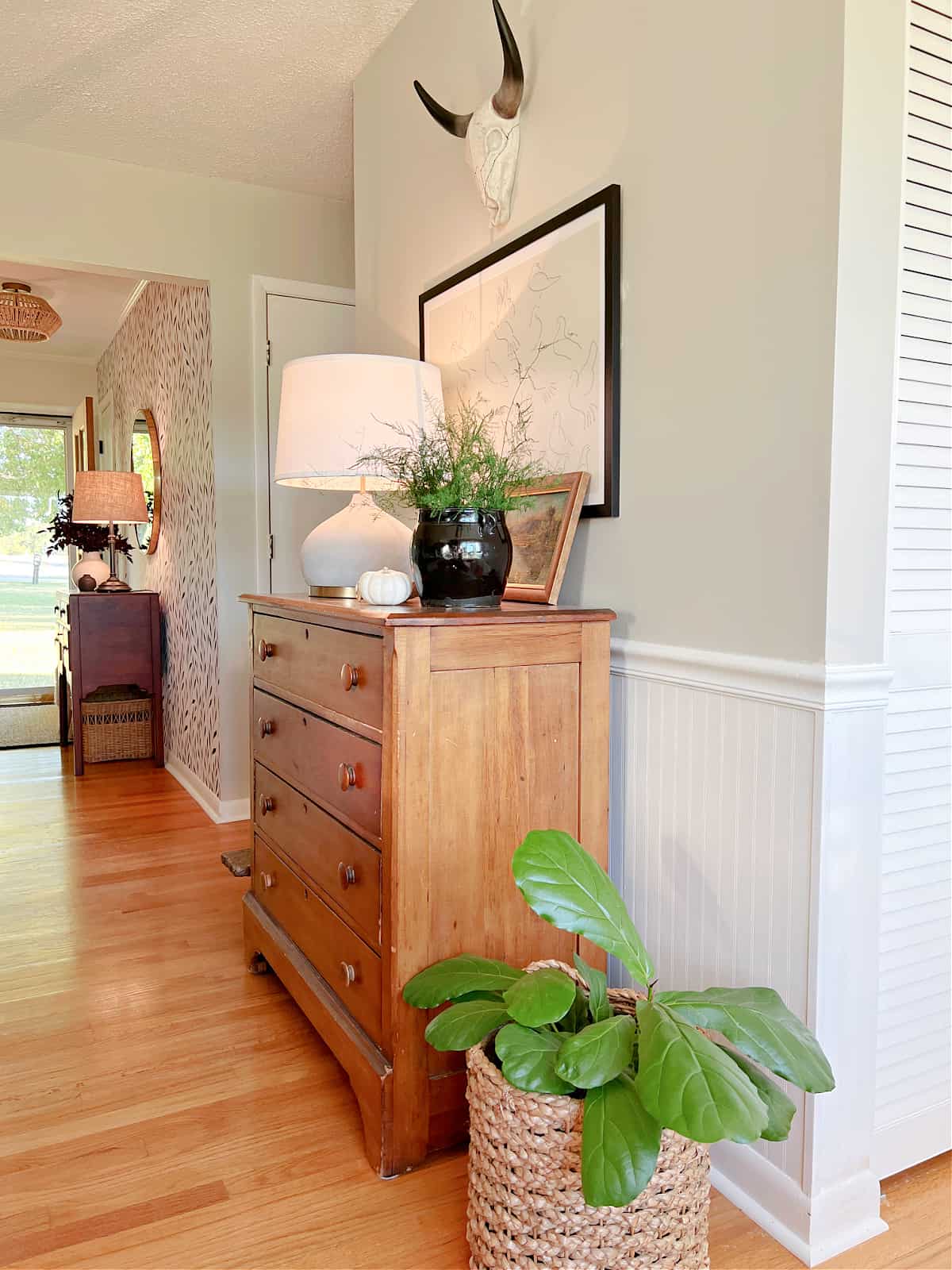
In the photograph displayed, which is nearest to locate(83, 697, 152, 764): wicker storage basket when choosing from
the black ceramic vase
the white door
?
the white door

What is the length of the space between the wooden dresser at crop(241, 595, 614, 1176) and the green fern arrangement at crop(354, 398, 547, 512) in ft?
0.71

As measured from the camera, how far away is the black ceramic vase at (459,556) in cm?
163

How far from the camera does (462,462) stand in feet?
5.43

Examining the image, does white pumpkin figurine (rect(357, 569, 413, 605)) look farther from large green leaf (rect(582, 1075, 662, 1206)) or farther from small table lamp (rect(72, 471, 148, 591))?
small table lamp (rect(72, 471, 148, 591))

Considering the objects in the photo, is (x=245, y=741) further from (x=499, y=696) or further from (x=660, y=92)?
(x=660, y=92)

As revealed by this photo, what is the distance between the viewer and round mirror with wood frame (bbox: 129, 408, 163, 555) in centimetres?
487

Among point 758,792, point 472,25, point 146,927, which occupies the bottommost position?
point 146,927

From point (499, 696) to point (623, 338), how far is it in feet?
2.37

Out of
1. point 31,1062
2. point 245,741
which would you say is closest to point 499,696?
point 31,1062

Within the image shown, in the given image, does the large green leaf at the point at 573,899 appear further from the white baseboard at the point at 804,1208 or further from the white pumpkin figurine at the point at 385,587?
the white pumpkin figurine at the point at 385,587

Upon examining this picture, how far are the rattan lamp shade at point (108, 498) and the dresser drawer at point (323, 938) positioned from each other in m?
3.06

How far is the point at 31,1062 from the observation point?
189 cm

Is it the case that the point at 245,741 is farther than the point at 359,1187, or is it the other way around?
the point at 245,741

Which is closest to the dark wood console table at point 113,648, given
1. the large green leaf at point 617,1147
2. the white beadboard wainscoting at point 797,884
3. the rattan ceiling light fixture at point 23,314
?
the rattan ceiling light fixture at point 23,314
